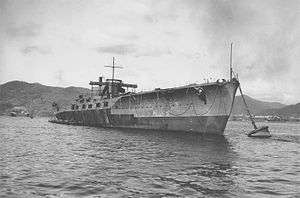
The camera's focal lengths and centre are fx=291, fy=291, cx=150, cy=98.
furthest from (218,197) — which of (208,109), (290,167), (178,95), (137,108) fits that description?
(137,108)

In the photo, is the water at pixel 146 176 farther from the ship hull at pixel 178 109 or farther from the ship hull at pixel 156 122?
the ship hull at pixel 156 122

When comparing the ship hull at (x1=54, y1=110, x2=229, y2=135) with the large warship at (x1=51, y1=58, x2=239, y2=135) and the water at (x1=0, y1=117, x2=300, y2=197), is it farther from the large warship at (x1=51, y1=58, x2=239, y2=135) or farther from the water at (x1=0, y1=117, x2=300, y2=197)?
the water at (x1=0, y1=117, x2=300, y2=197)

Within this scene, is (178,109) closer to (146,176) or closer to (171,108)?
(171,108)

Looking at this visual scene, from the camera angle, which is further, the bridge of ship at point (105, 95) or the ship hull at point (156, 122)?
the bridge of ship at point (105, 95)

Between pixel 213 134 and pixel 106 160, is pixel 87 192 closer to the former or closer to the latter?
pixel 106 160

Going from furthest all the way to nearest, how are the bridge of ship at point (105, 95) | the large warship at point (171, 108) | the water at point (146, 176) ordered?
the bridge of ship at point (105, 95) < the large warship at point (171, 108) < the water at point (146, 176)

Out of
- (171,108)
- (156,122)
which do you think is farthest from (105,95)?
(171,108)

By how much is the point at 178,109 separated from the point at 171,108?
3.31ft

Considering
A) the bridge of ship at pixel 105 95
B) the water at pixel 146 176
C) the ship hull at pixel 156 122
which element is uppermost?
the bridge of ship at pixel 105 95

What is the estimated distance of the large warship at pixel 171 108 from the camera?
93.6ft

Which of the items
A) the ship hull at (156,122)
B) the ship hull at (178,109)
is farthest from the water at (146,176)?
the ship hull at (156,122)

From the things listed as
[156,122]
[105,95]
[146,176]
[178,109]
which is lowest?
[146,176]

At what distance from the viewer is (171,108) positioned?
32.2 m

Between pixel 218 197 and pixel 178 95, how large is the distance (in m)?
23.4
